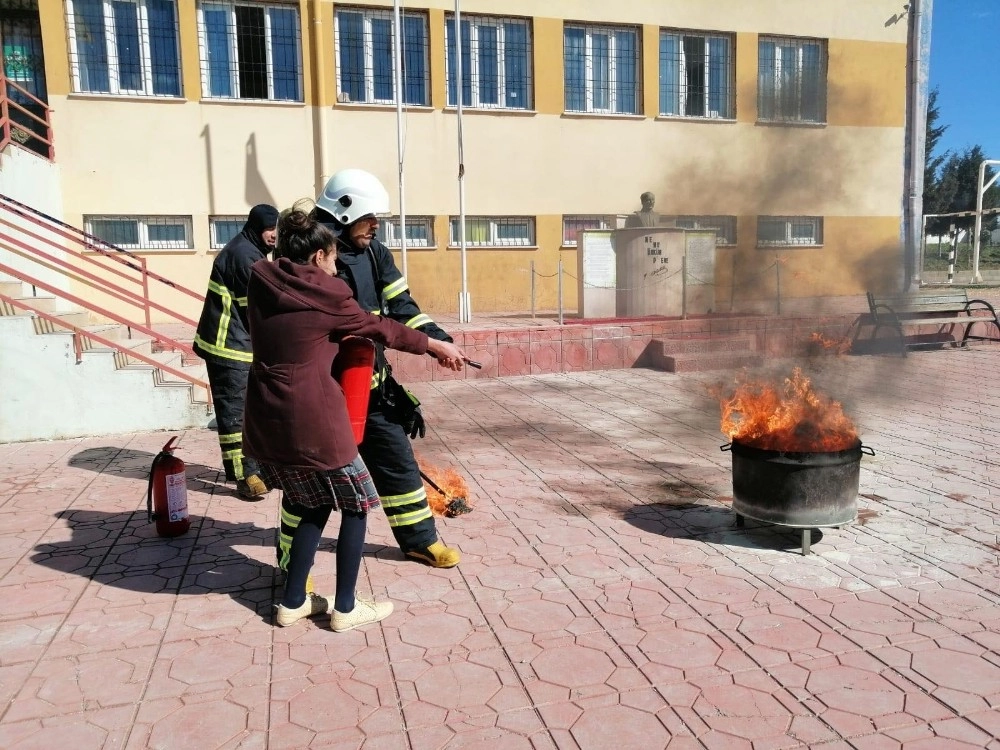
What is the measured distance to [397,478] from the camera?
3990 millimetres

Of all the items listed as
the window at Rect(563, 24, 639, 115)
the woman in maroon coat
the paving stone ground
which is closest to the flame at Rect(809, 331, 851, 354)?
the paving stone ground

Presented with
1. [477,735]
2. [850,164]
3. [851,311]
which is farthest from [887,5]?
[477,735]

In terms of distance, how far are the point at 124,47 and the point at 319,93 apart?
11.2 feet

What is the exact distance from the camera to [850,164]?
38.3 feet

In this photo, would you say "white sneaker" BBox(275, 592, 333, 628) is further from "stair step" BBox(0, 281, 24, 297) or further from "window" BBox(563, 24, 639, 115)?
"window" BBox(563, 24, 639, 115)

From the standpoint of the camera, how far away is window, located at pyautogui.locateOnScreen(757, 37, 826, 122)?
887 centimetres

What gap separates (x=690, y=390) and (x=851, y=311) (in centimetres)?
379

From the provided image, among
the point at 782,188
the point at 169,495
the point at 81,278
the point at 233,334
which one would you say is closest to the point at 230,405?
the point at 233,334

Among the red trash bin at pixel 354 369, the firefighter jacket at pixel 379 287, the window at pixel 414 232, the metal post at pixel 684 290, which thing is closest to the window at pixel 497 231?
the window at pixel 414 232

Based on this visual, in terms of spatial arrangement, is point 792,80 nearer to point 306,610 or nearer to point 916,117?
point 916,117

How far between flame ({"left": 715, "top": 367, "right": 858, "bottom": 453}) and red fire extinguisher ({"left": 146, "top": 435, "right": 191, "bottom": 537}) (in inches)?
129

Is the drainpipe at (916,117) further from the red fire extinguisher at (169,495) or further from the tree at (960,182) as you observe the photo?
the tree at (960,182)

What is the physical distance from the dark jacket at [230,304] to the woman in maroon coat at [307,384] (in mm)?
2191

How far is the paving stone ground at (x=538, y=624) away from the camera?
272 centimetres
